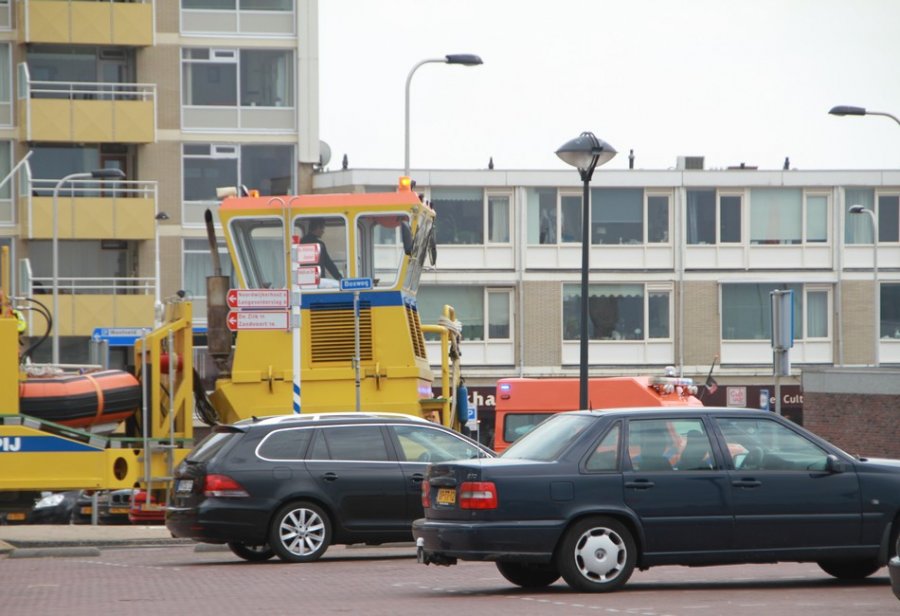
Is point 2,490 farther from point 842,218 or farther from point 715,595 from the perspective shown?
point 842,218

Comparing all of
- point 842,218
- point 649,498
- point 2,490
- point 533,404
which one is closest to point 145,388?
point 2,490

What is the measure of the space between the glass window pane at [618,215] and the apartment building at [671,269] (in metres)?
0.04

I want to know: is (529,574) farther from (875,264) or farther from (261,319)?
(875,264)

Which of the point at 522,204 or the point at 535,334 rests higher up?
the point at 522,204

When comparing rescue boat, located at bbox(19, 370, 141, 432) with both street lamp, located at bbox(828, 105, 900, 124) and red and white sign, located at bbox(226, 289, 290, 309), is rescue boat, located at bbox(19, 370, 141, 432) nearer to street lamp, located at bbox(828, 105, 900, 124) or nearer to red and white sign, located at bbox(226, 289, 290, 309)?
red and white sign, located at bbox(226, 289, 290, 309)

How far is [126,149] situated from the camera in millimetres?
50000

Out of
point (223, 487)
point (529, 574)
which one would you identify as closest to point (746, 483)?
point (529, 574)

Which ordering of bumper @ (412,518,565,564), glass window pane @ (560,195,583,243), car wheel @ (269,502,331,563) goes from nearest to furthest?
1. bumper @ (412,518,565,564)
2. car wheel @ (269,502,331,563)
3. glass window pane @ (560,195,583,243)

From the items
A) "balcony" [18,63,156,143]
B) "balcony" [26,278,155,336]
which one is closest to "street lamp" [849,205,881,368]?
"balcony" [18,63,156,143]

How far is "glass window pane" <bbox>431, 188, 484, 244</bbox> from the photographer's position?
5528 centimetres

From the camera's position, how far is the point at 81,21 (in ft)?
159

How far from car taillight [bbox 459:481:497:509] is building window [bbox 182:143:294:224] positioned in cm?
3692

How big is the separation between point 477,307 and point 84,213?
43.9 ft

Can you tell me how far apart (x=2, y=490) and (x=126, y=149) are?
3200 centimetres
